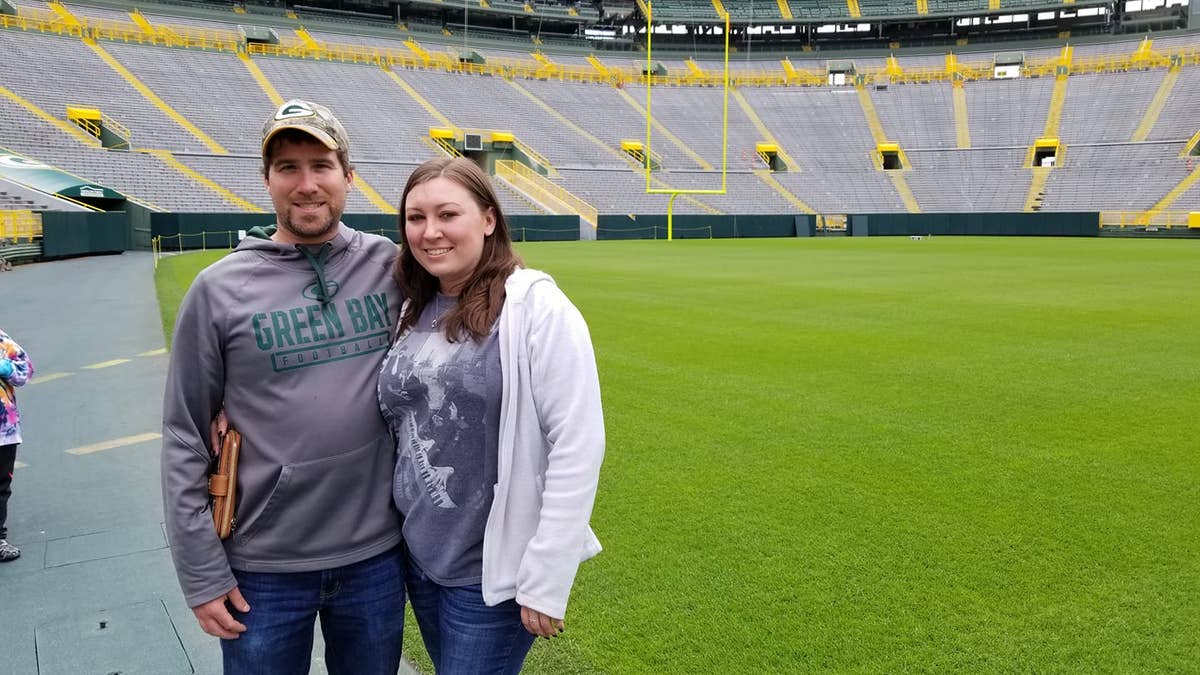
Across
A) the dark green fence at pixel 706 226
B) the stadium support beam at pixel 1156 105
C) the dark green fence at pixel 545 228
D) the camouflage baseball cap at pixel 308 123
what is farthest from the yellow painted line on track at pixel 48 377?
the stadium support beam at pixel 1156 105

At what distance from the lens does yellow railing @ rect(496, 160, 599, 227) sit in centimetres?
4019

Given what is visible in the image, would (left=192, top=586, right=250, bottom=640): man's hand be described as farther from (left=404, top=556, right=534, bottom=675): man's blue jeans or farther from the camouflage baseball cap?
the camouflage baseball cap

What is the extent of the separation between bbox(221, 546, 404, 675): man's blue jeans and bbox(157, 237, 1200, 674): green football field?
95 cm

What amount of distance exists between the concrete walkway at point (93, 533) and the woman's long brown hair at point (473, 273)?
5.48 feet

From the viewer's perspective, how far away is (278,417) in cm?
197

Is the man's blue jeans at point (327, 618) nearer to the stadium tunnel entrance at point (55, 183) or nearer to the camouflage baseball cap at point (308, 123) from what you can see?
the camouflage baseball cap at point (308, 123)

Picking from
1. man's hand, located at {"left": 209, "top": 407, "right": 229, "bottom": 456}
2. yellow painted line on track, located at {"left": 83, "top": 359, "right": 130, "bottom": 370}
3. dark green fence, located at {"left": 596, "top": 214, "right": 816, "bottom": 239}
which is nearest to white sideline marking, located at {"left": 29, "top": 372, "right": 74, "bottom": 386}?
yellow painted line on track, located at {"left": 83, "top": 359, "right": 130, "bottom": 370}

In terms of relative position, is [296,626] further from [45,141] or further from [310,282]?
[45,141]

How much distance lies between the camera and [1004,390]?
7012 millimetres

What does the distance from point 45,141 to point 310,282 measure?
36916 mm

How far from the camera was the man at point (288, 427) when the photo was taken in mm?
Answer: 1923

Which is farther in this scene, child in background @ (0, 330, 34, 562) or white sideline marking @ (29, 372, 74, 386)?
white sideline marking @ (29, 372, 74, 386)

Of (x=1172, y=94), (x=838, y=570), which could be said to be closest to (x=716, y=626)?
(x=838, y=570)

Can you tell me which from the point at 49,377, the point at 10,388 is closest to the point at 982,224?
the point at 49,377
